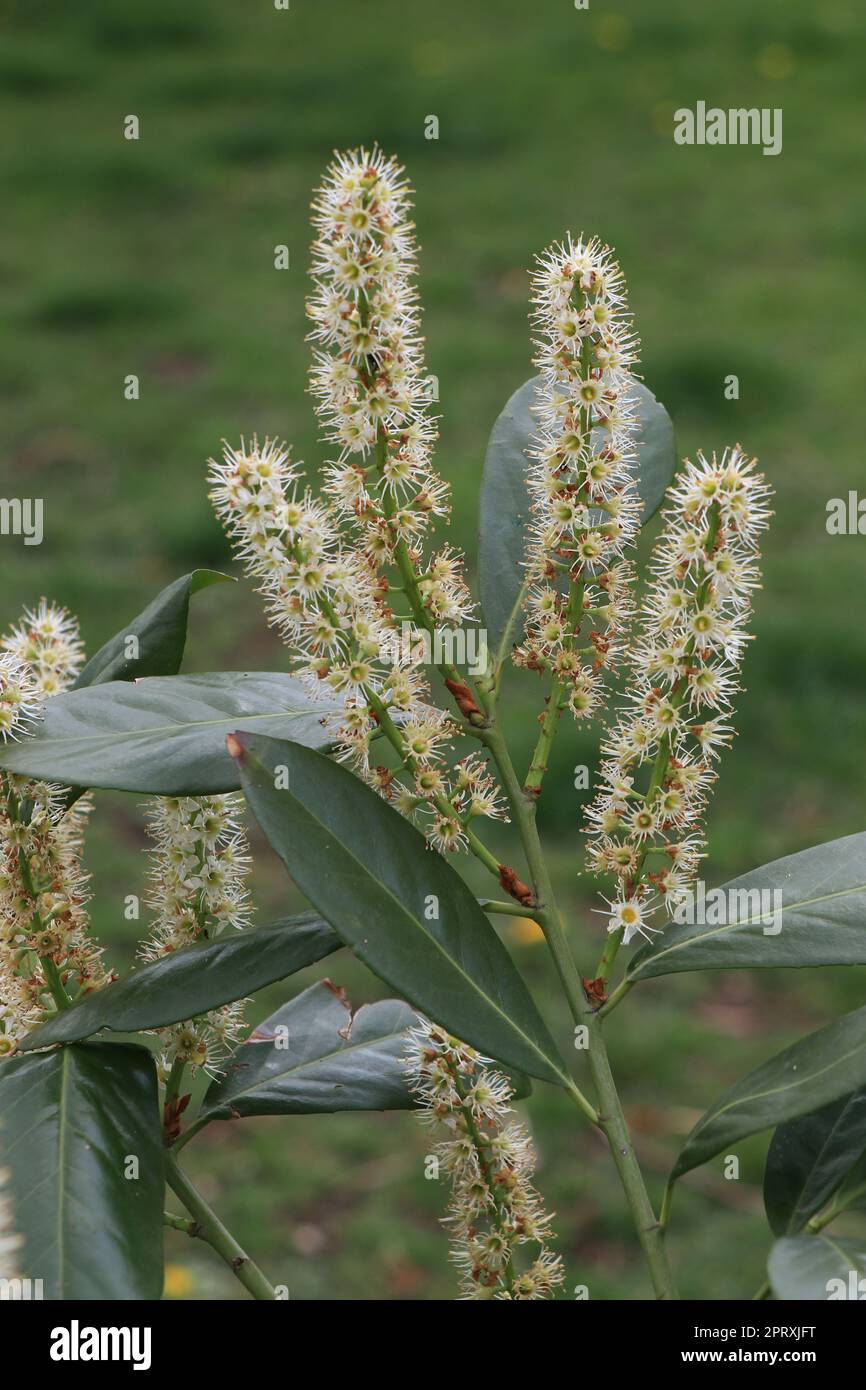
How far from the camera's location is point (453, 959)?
97cm

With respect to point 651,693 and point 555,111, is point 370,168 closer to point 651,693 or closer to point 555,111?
point 651,693

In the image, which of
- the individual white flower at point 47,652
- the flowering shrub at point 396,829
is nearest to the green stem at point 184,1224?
the flowering shrub at point 396,829

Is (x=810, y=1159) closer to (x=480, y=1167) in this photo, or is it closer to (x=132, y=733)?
(x=480, y=1167)

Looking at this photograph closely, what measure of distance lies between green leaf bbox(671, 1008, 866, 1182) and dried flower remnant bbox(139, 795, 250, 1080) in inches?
13.6

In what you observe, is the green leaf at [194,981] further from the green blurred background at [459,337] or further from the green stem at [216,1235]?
the green blurred background at [459,337]

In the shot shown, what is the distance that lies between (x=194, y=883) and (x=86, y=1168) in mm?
207

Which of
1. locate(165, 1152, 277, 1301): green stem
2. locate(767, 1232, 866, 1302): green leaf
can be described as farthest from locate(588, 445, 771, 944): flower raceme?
locate(165, 1152, 277, 1301): green stem

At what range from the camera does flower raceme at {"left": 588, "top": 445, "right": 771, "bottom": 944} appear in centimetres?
96

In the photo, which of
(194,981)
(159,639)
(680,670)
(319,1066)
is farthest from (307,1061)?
(680,670)

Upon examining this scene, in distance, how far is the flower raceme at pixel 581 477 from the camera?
3.29 feet

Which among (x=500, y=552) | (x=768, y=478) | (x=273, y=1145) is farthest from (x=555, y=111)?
(x=500, y=552)

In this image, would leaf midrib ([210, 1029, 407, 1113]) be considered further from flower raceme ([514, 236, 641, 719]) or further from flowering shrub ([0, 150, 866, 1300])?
flower raceme ([514, 236, 641, 719])
